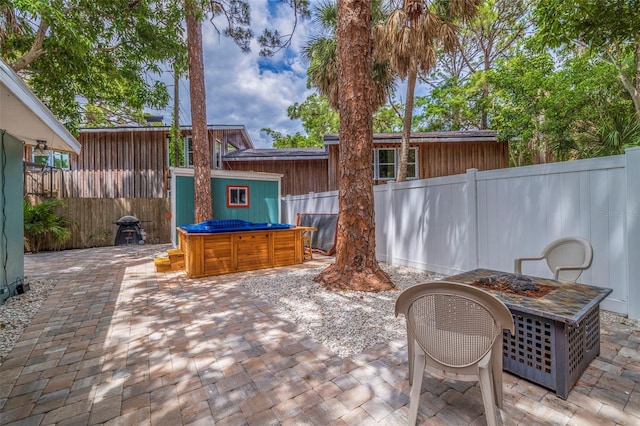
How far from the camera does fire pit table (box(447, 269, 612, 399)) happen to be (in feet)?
6.23

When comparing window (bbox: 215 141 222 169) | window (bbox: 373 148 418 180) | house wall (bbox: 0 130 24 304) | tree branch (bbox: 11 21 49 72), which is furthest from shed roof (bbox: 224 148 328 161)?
house wall (bbox: 0 130 24 304)

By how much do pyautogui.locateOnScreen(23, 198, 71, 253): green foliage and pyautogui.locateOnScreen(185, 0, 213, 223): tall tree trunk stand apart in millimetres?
4830

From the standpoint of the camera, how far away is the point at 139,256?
7.88 m

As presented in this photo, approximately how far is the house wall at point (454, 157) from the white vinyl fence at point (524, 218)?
6.38 meters

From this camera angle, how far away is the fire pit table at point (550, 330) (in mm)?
1898

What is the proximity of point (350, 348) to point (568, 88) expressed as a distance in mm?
12896

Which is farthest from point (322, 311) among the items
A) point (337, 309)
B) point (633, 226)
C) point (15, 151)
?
point (15, 151)

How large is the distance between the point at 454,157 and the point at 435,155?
0.86 meters

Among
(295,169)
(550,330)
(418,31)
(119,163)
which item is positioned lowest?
(550,330)

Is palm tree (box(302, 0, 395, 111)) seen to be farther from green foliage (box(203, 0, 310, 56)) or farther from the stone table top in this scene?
the stone table top

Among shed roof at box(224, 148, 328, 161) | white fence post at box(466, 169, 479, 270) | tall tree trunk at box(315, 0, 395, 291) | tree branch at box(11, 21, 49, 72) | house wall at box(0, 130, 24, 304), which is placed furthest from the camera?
shed roof at box(224, 148, 328, 161)

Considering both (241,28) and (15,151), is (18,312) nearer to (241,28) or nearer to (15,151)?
(15,151)

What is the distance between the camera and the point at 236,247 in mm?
5770

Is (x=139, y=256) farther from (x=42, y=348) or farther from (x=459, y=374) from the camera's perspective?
(x=459, y=374)
